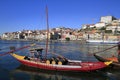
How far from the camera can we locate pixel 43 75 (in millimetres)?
31562

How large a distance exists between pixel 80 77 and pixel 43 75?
5.22m

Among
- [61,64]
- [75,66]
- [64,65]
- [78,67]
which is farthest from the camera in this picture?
[61,64]

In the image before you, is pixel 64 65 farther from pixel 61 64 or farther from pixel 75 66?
pixel 75 66

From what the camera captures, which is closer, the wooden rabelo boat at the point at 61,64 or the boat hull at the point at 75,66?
the boat hull at the point at 75,66

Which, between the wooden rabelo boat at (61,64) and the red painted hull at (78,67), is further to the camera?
the wooden rabelo boat at (61,64)

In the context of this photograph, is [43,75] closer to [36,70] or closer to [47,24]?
[36,70]

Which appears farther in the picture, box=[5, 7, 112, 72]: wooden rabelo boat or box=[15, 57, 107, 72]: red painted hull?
box=[5, 7, 112, 72]: wooden rabelo boat

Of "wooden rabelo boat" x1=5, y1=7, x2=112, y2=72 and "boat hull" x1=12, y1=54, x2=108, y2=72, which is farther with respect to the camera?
"wooden rabelo boat" x1=5, y1=7, x2=112, y2=72

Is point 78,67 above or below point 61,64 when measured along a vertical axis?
below

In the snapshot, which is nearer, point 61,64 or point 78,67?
point 78,67

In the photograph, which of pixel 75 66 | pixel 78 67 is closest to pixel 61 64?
pixel 75 66

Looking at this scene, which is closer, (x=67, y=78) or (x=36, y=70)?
(x=67, y=78)

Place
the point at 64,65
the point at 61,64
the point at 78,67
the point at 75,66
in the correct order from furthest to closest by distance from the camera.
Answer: the point at 61,64 → the point at 64,65 → the point at 75,66 → the point at 78,67

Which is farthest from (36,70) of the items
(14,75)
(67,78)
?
(67,78)
